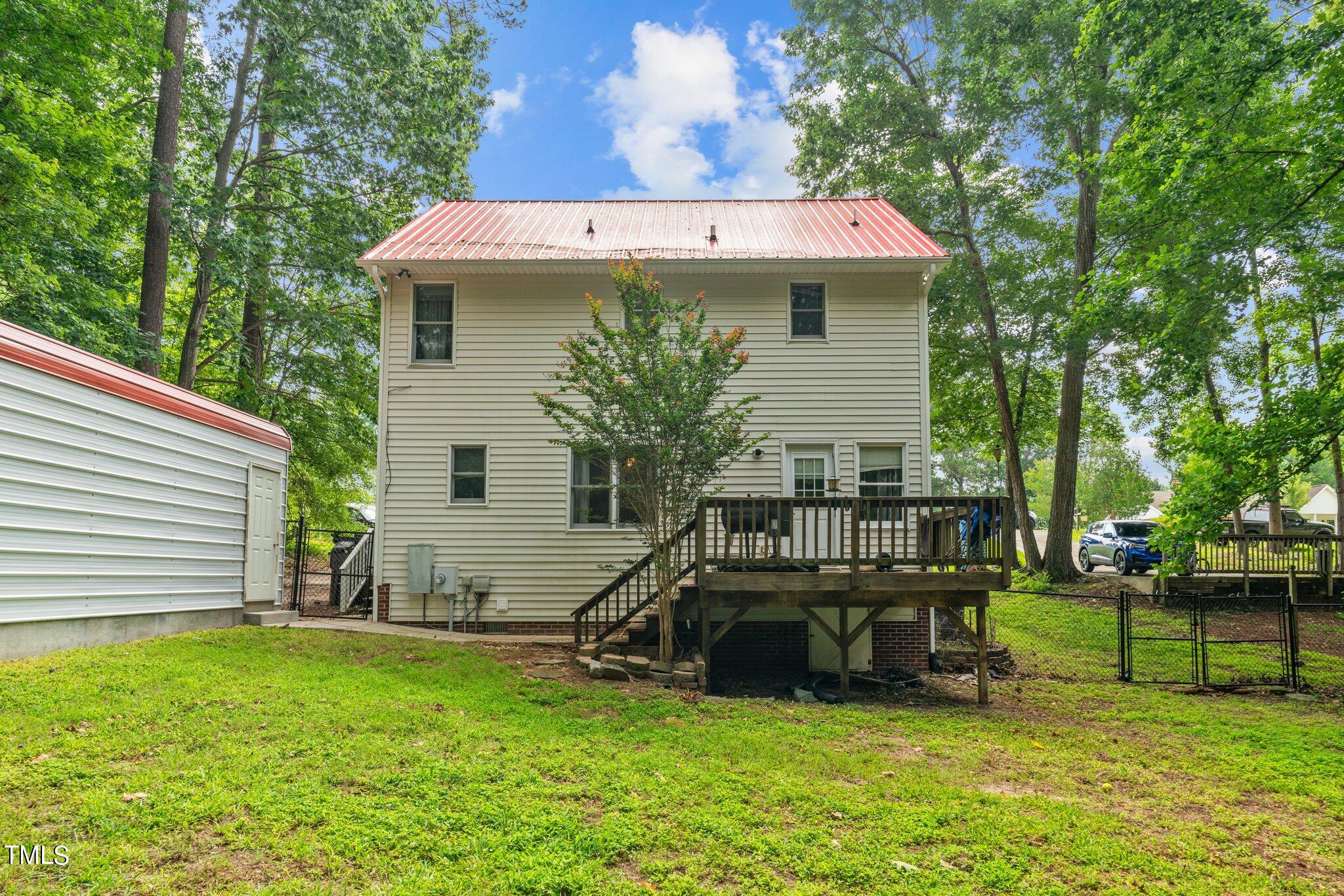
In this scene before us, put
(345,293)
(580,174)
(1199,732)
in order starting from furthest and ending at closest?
1. (580,174)
2. (345,293)
3. (1199,732)

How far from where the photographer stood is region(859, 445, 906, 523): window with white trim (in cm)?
1097

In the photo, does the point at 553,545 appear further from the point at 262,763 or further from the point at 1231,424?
the point at 1231,424

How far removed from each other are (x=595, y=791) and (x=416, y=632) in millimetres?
6469

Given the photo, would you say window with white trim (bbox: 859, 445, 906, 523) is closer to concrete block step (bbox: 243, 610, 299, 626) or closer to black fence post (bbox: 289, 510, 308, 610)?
concrete block step (bbox: 243, 610, 299, 626)

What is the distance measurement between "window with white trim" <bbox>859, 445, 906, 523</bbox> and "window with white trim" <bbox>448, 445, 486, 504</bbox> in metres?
5.83

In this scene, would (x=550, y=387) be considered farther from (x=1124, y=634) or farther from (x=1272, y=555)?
(x=1272, y=555)

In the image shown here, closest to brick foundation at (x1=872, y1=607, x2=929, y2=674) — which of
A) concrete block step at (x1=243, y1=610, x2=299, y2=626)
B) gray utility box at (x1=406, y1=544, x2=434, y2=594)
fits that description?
gray utility box at (x1=406, y1=544, x2=434, y2=594)

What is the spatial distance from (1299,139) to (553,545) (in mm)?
12034

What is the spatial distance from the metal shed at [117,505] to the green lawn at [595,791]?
717 millimetres

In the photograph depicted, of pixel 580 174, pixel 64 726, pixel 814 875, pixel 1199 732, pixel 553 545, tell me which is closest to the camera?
pixel 814 875

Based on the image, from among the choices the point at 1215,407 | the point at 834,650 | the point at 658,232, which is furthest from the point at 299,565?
the point at 1215,407

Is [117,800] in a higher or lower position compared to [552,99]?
lower

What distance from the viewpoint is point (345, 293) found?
55.1ft

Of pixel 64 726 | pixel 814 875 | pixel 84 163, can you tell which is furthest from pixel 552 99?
pixel 814 875
